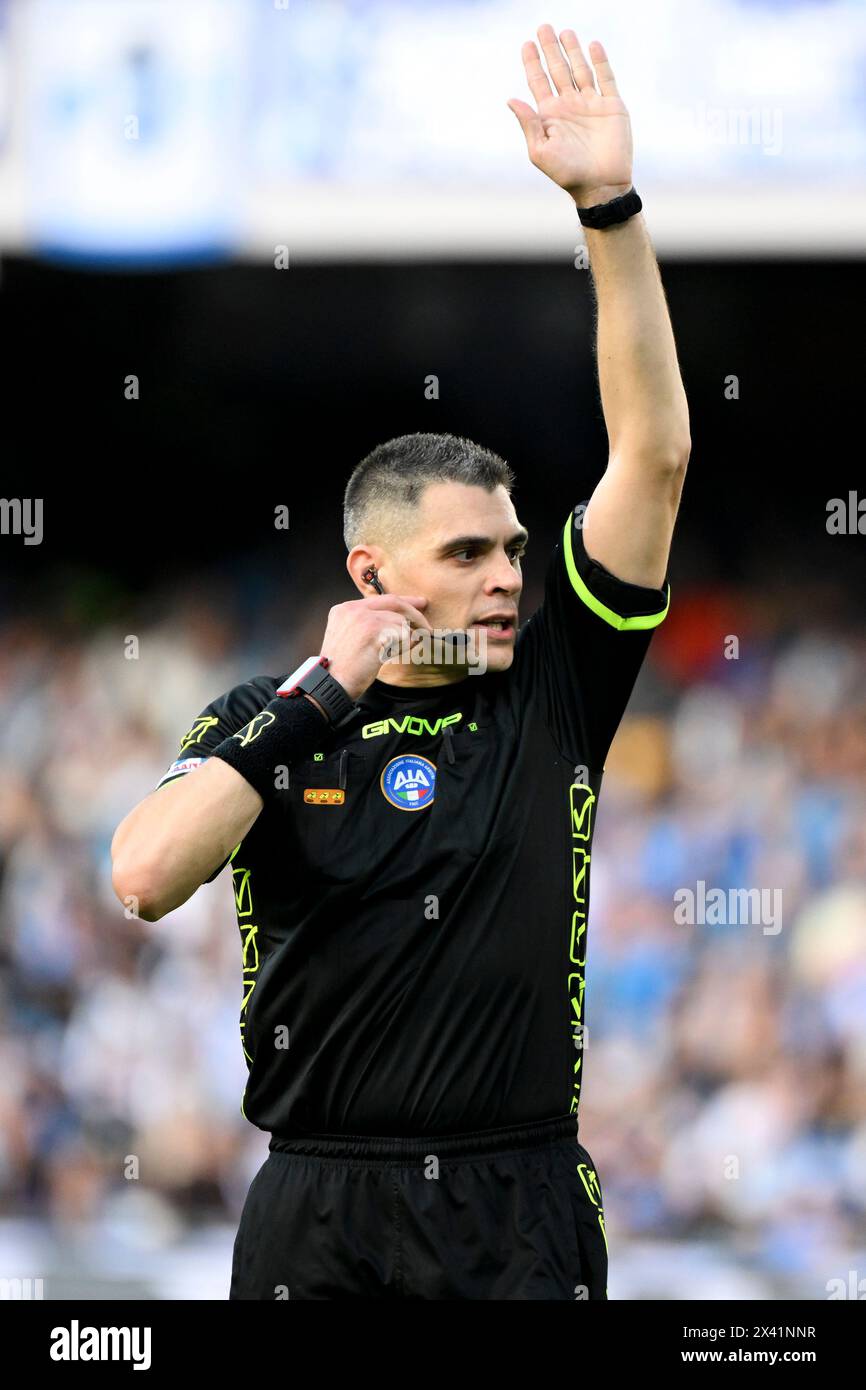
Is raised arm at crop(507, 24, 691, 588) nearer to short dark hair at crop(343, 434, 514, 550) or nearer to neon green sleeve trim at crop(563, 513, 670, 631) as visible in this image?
neon green sleeve trim at crop(563, 513, 670, 631)

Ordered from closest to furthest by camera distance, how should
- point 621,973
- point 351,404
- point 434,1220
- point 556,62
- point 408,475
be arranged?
point 434,1220, point 556,62, point 408,475, point 621,973, point 351,404

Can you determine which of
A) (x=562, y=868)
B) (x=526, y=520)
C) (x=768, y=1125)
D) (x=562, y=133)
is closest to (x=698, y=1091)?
(x=768, y=1125)

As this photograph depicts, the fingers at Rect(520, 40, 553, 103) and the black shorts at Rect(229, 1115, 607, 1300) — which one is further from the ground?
the fingers at Rect(520, 40, 553, 103)

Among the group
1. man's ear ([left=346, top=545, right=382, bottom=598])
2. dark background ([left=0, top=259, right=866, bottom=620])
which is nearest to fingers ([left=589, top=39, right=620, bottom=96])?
man's ear ([left=346, top=545, right=382, bottom=598])

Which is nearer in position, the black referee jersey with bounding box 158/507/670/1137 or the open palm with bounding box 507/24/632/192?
the black referee jersey with bounding box 158/507/670/1137

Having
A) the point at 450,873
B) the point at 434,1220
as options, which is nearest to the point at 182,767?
the point at 450,873

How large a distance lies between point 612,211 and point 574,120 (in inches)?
11.3

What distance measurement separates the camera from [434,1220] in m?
3.35

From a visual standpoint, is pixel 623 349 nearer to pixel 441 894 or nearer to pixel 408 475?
pixel 408 475

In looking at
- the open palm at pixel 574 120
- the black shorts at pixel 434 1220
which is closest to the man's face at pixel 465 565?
the open palm at pixel 574 120

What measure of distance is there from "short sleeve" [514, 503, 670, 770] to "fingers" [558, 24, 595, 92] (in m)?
0.88

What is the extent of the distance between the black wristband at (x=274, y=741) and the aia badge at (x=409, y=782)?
18 centimetres

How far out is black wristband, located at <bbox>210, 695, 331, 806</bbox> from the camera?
3439mm
